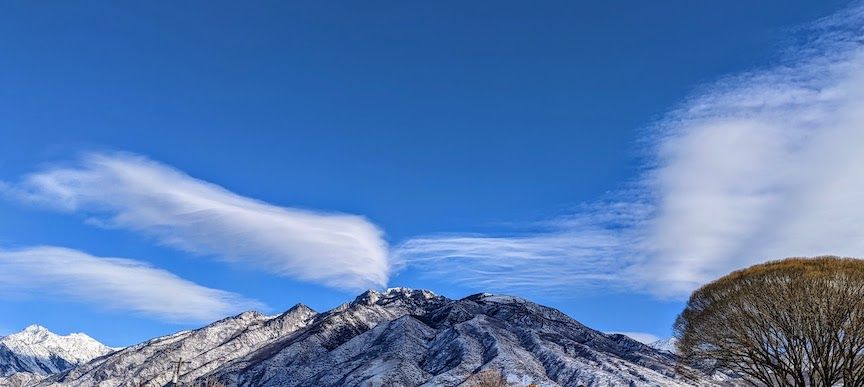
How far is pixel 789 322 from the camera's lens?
111ft

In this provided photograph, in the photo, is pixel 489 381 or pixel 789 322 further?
pixel 489 381

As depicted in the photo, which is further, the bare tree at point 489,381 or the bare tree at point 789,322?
the bare tree at point 489,381

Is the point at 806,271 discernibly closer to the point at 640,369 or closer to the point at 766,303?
the point at 766,303

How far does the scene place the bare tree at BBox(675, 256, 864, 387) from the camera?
32500mm

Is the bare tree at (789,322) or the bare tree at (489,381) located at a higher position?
the bare tree at (489,381)

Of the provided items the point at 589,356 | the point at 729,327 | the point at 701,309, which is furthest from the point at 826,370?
the point at 589,356

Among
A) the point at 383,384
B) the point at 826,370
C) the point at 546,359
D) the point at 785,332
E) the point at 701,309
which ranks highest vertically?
the point at 546,359

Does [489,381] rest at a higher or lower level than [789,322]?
higher

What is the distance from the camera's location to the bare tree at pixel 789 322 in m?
32.5

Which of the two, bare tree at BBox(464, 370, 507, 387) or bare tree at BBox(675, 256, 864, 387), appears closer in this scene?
bare tree at BBox(675, 256, 864, 387)

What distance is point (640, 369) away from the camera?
176m

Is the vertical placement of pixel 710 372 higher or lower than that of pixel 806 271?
lower

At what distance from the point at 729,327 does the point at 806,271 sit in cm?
570

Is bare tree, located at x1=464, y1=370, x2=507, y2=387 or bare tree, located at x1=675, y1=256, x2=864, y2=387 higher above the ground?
bare tree, located at x1=464, y1=370, x2=507, y2=387
